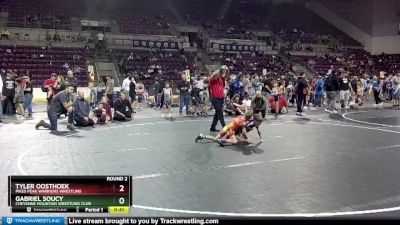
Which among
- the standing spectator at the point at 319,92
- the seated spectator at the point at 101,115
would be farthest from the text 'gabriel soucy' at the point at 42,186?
the standing spectator at the point at 319,92

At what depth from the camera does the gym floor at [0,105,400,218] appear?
4750mm

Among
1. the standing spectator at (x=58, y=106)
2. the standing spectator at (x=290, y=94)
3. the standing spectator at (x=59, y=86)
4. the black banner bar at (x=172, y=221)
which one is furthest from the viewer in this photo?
the standing spectator at (x=290, y=94)

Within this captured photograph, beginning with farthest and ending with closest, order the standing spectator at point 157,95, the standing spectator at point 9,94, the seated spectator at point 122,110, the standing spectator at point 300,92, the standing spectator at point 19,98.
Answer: the standing spectator at point 157,95
the standing spectator at point 300,92
the standing spectator at point 19,98
the standing spectator at point 9,94
the seated spectator at point 122,110

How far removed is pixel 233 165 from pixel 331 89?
1054cm

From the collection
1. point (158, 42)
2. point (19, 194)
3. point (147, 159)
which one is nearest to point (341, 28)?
point (158, 42)

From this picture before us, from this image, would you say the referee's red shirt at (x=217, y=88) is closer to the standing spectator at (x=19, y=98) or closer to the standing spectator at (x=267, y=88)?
the standing spectator at (x=267, y=88)

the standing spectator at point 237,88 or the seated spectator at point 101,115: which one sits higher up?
the standing spectator at point 237,88

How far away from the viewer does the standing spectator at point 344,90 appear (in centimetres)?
1664

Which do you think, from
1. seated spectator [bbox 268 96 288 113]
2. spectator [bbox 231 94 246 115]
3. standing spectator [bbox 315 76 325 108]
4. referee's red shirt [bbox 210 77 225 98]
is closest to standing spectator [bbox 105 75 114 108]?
spectator [bbox 231 94 246 115]

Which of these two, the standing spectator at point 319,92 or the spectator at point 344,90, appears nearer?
the spectator at point 344,90

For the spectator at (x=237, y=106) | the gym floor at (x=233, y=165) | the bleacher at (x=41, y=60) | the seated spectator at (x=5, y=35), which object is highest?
the seated spectator at (x=5, y=35)

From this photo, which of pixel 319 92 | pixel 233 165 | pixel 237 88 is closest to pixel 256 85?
pixel 237 88

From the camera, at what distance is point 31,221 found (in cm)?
351
